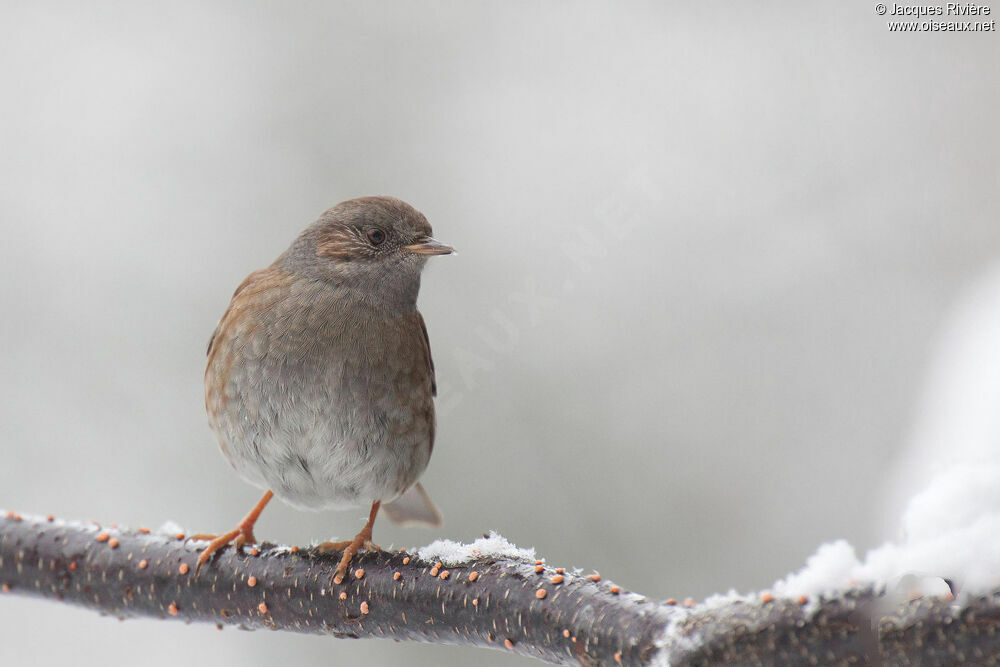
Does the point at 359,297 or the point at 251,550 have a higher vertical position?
the point at 359,297

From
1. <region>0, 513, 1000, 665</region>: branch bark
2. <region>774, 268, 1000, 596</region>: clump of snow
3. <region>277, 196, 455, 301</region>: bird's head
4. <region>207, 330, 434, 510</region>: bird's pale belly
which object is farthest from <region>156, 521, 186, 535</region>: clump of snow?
<region>774, 268, 1000, 596</region>: clump of snow

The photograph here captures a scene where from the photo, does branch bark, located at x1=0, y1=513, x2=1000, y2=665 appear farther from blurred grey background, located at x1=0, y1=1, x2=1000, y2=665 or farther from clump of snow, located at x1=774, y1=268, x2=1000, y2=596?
blurred grey background, located at x1=0, y1=1, x2=1000, y2=665

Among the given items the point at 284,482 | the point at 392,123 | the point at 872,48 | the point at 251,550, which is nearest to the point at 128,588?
the point at 251,550

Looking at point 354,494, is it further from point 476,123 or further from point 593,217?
point 476,123

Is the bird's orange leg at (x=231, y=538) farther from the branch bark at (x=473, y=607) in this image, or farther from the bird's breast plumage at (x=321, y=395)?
the bird's breast plumage at (x=321, y=395)

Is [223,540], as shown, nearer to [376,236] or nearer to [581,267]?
[376,236]
